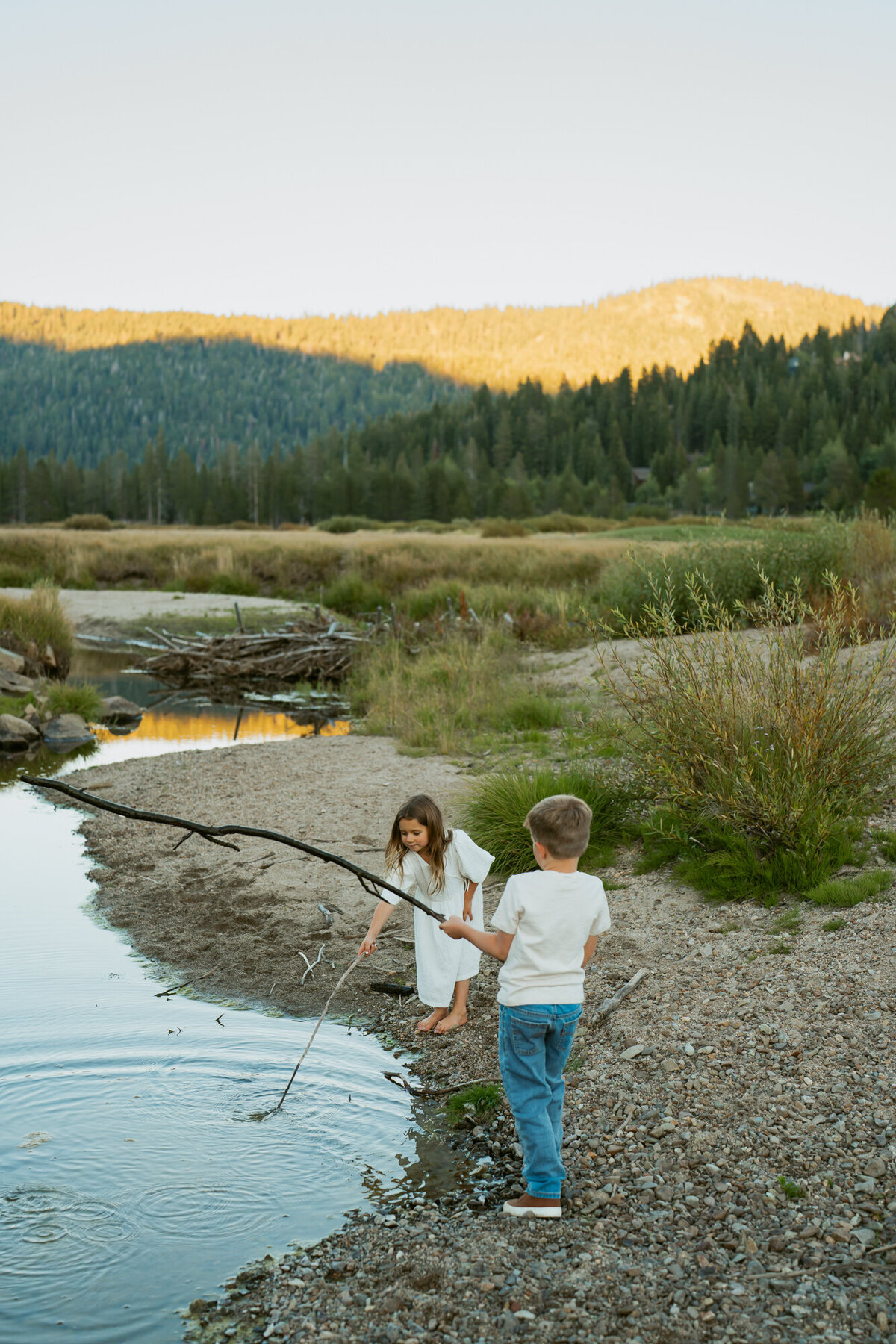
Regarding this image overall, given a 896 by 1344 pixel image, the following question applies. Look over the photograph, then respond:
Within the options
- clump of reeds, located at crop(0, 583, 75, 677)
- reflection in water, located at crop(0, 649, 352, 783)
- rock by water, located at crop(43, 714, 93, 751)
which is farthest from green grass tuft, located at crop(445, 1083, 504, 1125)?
clump of reeds, located at crop(0, 583, 75, 677)

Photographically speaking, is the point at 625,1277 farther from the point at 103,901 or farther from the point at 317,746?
the point at 317,746

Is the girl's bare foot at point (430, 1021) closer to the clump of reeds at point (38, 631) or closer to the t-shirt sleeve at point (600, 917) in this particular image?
the t-shirt sleeve at point (600, 917)

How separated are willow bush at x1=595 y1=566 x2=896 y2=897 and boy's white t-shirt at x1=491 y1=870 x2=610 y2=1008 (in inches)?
107

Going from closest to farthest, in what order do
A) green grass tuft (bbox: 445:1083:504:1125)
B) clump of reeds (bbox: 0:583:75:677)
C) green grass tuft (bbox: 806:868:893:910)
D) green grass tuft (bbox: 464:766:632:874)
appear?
green grass tuft (bbox: 445:1083:504:1125)
green grass tuft (bbox: 806:868:893:910)
green grass tuft (bbox: 464:766:632:874)
clump of reeds (bbox: 0:583:75:677)

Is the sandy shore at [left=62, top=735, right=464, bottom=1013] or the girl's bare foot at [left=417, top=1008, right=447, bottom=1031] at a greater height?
the girl's bare foot at [left=417, top=1008, right=447, bottom=1031]

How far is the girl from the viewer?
4641 millimetres

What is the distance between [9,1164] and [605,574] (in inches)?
728

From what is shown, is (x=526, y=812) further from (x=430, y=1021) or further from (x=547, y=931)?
(x=547, y=931)

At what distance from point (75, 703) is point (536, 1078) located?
13.1 meters

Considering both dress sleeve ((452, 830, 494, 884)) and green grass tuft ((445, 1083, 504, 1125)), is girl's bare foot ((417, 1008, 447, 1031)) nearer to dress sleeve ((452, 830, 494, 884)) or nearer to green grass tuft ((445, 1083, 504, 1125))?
green grass tuft ((445, 1083, 504, 1125))

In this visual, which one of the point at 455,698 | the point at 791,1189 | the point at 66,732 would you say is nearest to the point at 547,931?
the point at 791,1189

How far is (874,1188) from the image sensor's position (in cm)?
340

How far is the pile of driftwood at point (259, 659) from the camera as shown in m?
19.8

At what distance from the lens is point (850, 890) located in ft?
18.4
